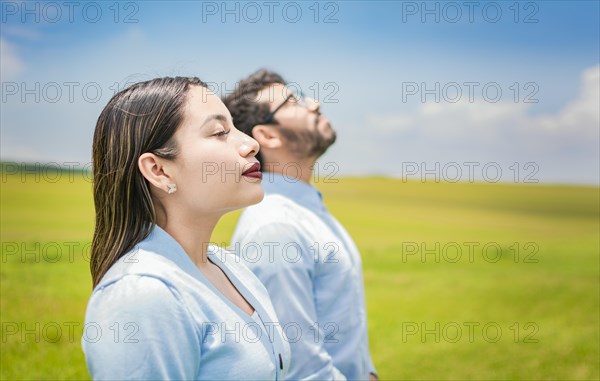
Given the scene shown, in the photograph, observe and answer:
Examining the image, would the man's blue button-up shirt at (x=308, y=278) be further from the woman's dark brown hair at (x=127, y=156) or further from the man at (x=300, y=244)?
the woman's dark brown hair at (x=127, y=156)

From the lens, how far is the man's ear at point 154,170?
1.77 meters

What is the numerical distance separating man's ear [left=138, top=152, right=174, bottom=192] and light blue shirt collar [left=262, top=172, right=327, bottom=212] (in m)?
1.20

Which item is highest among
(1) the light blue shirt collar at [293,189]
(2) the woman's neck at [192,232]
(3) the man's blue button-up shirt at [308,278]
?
(2) the woman's neck at [192,232]

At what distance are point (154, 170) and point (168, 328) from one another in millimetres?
478

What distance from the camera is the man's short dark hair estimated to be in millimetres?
3135

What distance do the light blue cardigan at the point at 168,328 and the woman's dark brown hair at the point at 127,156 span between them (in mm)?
70

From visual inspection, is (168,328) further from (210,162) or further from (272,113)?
(272,113)

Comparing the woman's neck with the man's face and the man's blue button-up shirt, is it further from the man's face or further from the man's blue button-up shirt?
the man's face

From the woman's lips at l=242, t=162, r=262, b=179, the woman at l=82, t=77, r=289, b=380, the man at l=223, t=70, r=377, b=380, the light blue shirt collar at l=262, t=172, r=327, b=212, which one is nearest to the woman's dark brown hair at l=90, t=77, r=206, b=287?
the woman at l=82, t=77, r=289, b=380

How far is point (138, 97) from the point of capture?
1.82 meters

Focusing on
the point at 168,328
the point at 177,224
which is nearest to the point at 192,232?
the point at 177,224

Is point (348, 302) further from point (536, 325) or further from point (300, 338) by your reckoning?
point (536, 325)

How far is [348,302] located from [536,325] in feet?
26.8

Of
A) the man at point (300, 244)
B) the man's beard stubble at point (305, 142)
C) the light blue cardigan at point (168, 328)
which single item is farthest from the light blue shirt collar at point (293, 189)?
the light blue cardigan at point (168, 328)
